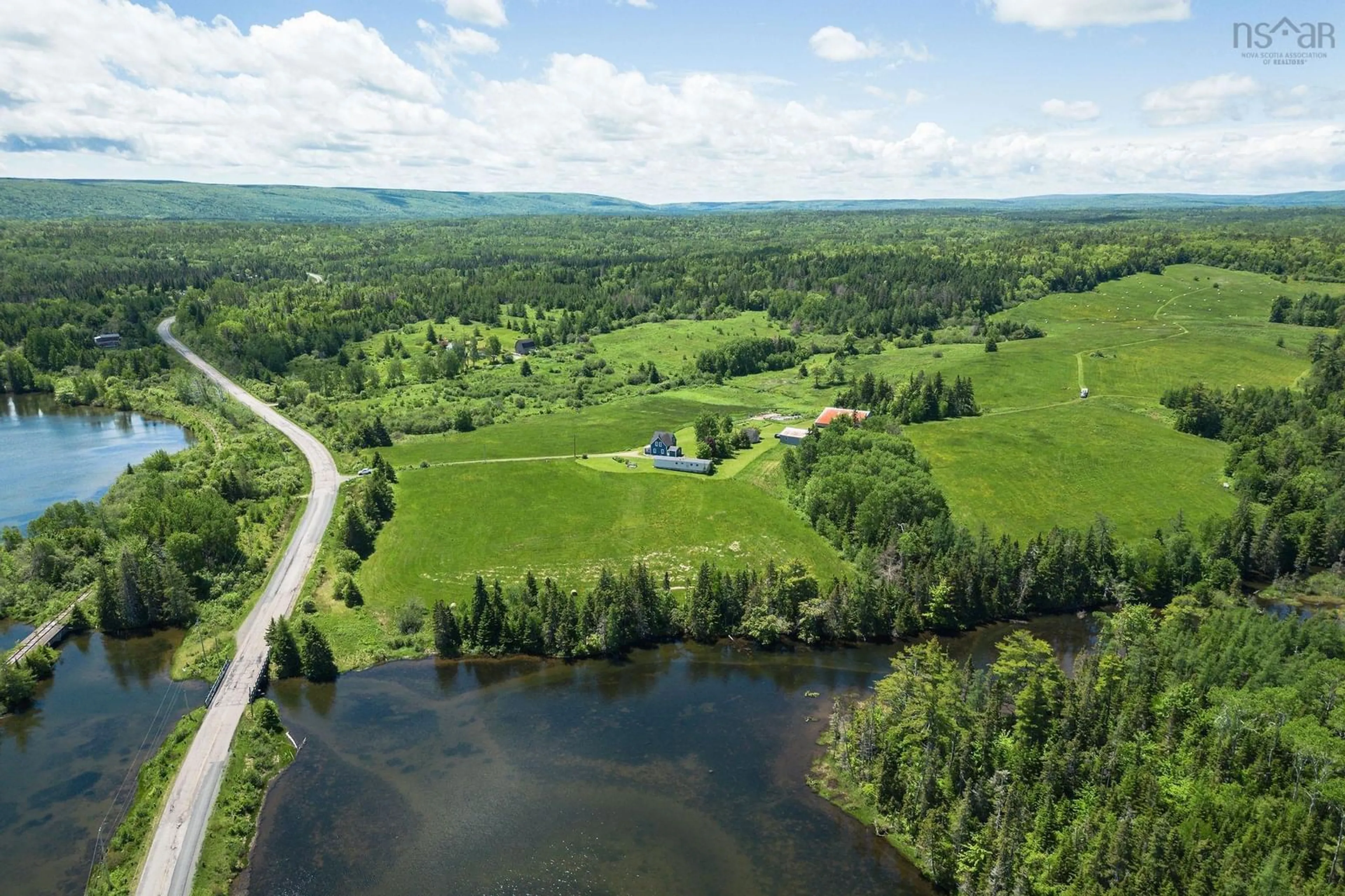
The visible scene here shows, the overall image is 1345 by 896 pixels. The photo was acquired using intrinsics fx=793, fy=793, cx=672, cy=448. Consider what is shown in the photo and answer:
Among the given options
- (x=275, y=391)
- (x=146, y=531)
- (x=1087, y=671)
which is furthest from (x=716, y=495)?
(x=275, y=391)

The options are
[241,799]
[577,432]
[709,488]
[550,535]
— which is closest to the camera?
[241,799]

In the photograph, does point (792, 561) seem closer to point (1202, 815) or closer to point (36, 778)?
point (1202, 815)

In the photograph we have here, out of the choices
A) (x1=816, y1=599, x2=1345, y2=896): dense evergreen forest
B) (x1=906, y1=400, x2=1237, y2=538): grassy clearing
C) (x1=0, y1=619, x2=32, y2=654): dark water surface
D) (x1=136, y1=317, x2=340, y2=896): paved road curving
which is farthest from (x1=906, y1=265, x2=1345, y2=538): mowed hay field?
(x1=0, y1=619, x2=32, y2=654): dark water surface

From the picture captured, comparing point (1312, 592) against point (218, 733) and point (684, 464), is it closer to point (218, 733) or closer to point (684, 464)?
point (684, 464)

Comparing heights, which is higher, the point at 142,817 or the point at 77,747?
the point at 77,747

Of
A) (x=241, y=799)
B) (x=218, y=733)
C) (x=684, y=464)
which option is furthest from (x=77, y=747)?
(x=684, y=464)

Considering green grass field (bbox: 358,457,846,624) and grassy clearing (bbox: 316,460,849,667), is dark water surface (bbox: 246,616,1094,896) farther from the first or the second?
green grass field (bbox: 358,457,846,624)

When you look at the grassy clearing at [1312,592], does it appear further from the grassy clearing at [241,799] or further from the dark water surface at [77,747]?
the dark water surface at [77,747]
